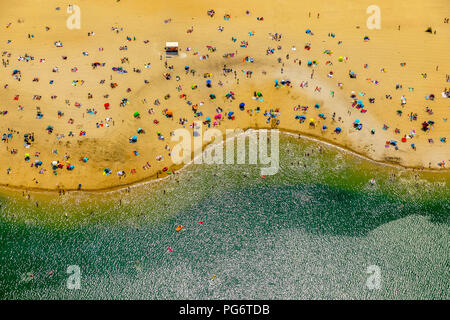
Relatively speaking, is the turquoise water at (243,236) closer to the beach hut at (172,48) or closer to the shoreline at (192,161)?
the shoreline at (192,161)

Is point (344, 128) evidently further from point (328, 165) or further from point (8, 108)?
point (8, 108)

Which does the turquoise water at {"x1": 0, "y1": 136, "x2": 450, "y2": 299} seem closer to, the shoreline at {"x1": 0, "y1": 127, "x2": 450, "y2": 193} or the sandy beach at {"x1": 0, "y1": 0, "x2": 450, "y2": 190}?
the shoreline at {"x1": 0, "y1": 127, "x2": 450, "y2": 193}

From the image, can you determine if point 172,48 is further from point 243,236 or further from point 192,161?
point 243,236

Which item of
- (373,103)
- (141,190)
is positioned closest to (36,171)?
(141,190)

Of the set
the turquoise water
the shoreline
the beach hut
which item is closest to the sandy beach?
the shoreline

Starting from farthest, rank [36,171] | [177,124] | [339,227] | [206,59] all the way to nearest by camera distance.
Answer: [206,59] → [177,124] → [36,171] → [339,227]

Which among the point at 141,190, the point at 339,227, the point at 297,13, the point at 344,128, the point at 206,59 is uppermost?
the point at 297,13

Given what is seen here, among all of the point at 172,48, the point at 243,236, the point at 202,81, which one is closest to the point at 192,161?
the point at 243,236
